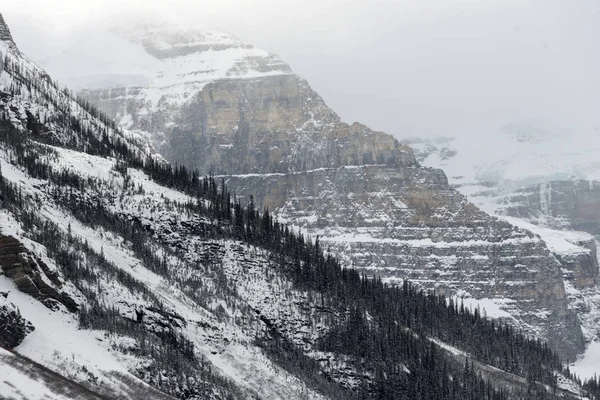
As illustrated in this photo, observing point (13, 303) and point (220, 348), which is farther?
point (220, 348)

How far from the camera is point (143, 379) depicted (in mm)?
150625

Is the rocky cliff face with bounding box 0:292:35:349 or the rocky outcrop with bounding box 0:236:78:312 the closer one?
the rocky cliff face with bounding box 0:292:35:349

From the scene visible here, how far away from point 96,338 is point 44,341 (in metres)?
15.5

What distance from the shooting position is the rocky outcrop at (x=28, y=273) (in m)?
150

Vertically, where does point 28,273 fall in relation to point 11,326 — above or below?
above

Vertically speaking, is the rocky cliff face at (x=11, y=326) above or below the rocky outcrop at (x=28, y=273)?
below

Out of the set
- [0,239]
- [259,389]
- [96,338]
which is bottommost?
[259,389]

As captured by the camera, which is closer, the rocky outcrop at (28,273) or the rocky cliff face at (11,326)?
the rocky cliff face at (11,326)

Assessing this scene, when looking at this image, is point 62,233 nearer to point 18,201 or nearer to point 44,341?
point 18,201

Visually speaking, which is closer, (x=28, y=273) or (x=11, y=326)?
(x=11, y=326)

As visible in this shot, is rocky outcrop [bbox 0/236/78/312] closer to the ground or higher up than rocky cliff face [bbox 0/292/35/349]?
higher up

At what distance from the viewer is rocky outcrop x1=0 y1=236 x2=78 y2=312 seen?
493 ft

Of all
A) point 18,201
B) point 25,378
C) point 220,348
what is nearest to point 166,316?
point 220,348

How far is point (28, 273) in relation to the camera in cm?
15238
